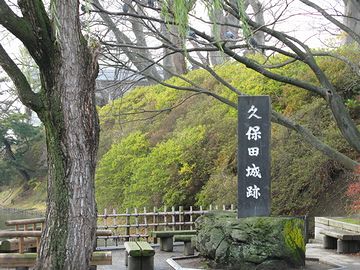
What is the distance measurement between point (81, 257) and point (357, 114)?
35.9 feet

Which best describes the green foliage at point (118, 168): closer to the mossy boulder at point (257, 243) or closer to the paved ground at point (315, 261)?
the paved ground at point (315, 261)

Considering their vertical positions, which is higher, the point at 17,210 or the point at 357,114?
the point at 357,114

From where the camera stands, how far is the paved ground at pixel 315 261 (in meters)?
9.11

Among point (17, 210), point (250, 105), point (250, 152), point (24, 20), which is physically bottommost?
point (17, 210)

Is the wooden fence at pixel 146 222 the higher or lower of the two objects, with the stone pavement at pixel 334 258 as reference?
higher

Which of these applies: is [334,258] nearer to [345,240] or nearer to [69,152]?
[345,240]

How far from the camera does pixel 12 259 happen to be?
26.5ft

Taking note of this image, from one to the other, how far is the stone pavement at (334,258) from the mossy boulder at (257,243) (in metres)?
0.91

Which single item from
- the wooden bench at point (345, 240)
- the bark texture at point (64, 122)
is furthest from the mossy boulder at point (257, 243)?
the bark texture at point (64, 122)

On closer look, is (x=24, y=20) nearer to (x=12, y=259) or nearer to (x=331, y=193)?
(x=12, y=259)

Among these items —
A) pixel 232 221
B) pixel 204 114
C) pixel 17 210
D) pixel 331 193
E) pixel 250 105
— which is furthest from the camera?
pixel 17 210

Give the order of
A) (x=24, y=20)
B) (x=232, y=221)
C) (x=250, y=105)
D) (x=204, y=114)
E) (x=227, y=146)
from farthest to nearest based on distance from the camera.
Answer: (x=204, y=114)
(x=227, y=146)
(x=250, y=105)
(x=232, y=221)
(x=24, y=20)

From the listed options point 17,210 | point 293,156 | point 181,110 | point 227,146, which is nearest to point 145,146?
point 181,110

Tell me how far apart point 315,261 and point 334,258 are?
692 mm
